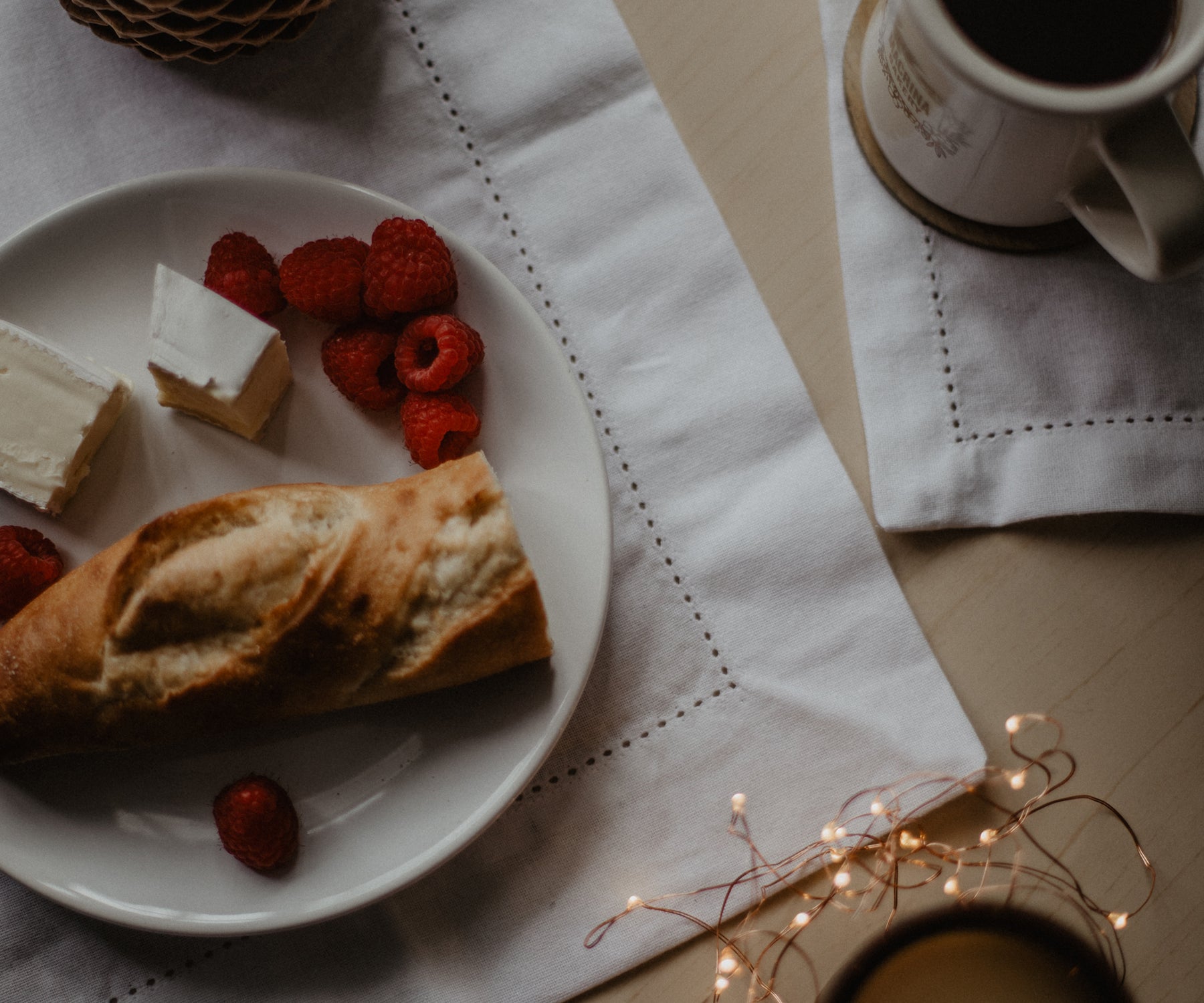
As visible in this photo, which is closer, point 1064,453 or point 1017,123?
point 1017,123

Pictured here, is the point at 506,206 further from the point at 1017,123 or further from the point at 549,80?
the point at 1017,123

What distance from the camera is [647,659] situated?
3.14 feet

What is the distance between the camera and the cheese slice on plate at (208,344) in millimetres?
846

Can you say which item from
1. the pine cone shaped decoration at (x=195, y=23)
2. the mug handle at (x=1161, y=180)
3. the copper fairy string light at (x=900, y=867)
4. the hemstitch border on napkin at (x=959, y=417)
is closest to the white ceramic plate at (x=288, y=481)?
the pine cone shaped decoration at (x=195, y=23)

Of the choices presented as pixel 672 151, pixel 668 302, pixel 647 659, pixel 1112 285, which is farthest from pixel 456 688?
pixel 1112 285

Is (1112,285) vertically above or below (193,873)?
above

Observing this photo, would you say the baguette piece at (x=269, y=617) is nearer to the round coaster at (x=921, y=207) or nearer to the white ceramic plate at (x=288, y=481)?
the white ceramic plate at (x=288, y=481)

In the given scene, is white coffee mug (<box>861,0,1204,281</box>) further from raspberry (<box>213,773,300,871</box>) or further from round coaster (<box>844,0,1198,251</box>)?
raspberry (<box>213,773,300,871</box>)

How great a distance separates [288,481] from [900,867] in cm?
75

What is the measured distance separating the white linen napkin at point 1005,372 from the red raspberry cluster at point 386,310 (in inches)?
16.9

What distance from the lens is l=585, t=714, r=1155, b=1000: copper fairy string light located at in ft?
3.02

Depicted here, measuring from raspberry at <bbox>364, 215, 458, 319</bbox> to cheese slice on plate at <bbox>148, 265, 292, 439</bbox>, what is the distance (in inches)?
4.3

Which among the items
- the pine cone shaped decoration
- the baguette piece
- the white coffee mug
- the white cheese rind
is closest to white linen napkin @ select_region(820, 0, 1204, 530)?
the white coffee mug

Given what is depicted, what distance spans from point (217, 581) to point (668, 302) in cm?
53
